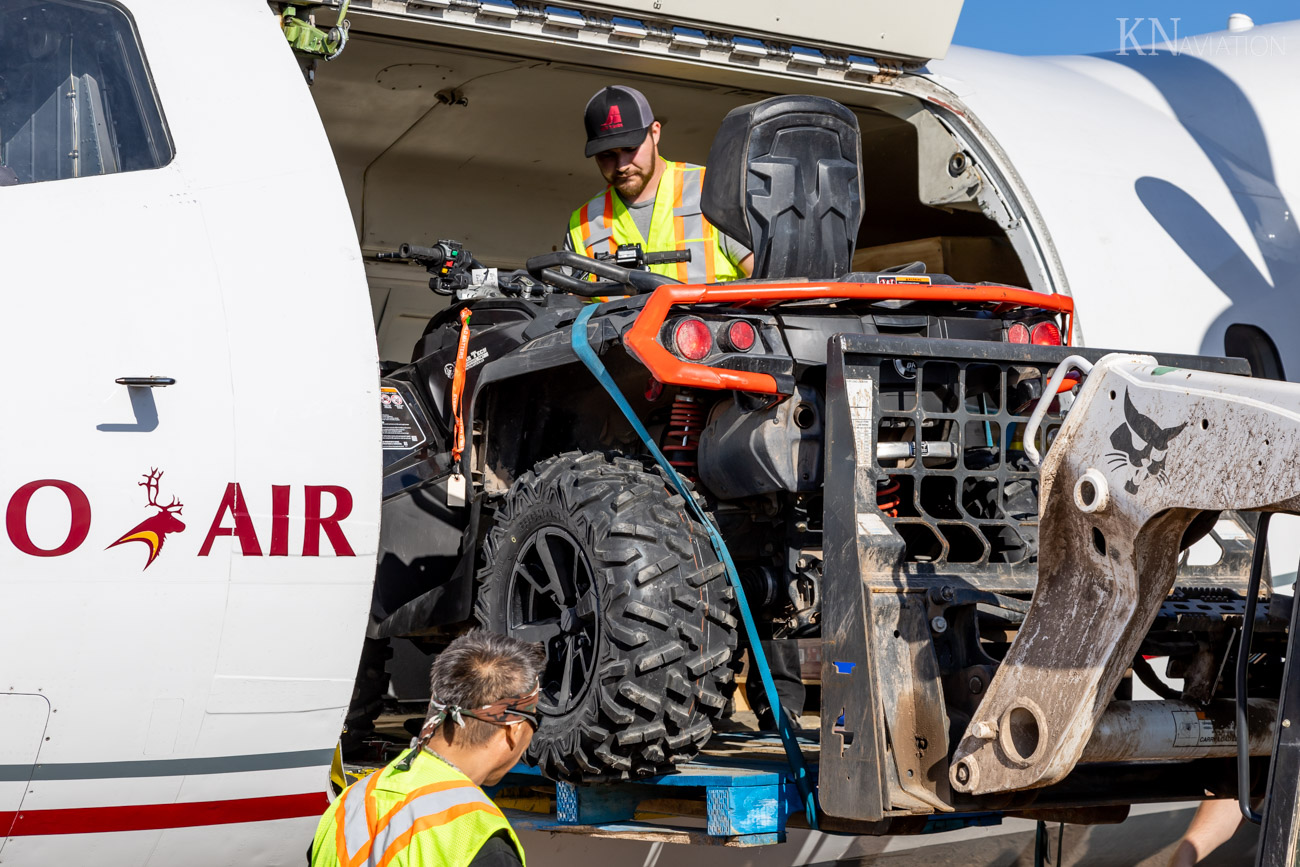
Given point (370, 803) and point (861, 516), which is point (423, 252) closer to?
point (861, 516)

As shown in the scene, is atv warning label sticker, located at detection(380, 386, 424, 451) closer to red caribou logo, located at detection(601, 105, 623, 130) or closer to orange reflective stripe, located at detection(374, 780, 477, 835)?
red caribou logo, located at detection(601, 105, 623, 130)

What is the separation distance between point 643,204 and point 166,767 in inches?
111

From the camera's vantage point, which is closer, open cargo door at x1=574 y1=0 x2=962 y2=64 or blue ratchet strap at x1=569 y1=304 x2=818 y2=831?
blue ratchet strap at x1=569 y1=304 x2=818 y2=831

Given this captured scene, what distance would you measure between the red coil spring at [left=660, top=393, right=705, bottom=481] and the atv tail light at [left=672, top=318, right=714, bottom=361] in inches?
17.1

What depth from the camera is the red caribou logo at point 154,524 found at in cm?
356

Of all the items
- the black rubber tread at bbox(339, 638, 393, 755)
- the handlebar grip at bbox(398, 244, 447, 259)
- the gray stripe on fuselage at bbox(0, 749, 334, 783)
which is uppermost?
the handlebar grip at bbox(398, 244, 447, 259)

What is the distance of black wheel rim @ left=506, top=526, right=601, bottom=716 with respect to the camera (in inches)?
155

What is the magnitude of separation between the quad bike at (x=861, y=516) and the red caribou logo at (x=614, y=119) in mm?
767

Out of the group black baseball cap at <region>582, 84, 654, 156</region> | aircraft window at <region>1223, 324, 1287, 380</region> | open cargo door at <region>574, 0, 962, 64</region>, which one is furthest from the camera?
aircraft window at <region>1223, 324, 1287, 380</region>

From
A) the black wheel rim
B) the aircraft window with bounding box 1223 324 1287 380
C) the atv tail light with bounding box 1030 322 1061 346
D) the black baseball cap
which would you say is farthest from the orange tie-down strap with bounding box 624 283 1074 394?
the aircraft window with bounding box 1223 324 1287 380

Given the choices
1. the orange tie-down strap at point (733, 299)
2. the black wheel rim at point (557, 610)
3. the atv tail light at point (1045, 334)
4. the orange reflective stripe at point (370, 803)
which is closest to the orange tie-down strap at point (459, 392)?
the black wheel rim at point (557, 610)

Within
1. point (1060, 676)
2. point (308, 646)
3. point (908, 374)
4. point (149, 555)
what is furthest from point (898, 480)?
point (149, 555)

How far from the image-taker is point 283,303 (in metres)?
3.88

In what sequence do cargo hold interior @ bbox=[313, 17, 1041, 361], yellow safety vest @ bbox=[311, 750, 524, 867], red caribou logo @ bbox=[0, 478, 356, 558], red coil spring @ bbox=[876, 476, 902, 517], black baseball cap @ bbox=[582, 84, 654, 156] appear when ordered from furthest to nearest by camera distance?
1. cargo hold interior @ bbox=[313, 17, 1041, 361]
2. black baseball cap @ bbox=[582, 84, 654, 156]
3. red coil spring @ bbox=[876, 476, 902, 517]
4. red caribou logo @ bbox=[0, 478, 356, 558]
5. yellow safety vest @ bbox=[311, 750, 524, 867]
